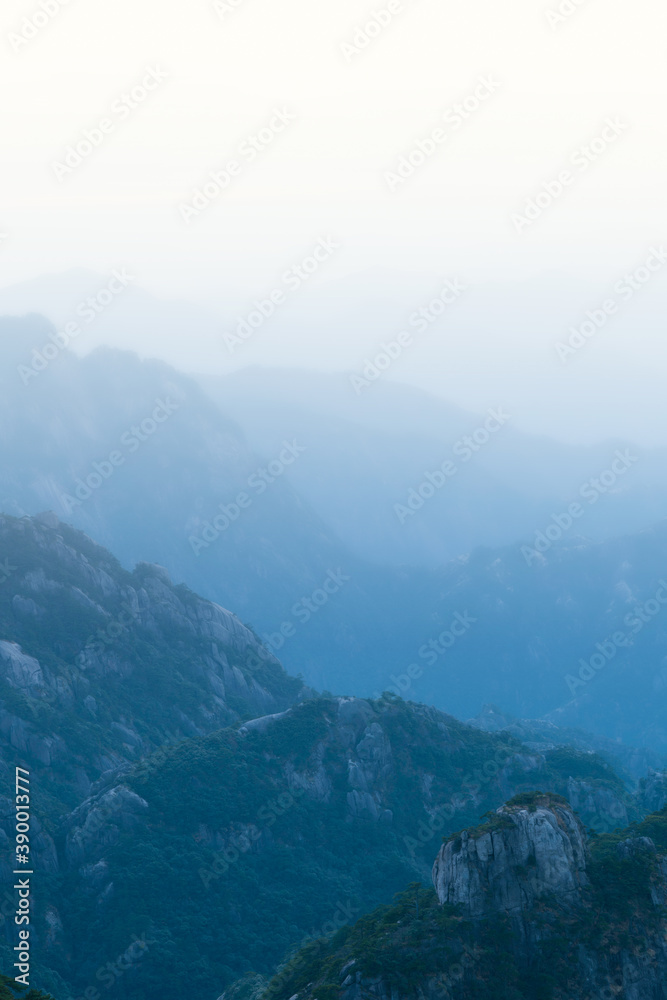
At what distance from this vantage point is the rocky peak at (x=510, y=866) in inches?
2522

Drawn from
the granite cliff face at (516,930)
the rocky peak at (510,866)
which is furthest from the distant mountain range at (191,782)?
the rocky peak at (510,866)

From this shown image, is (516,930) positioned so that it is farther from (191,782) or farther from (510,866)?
(191,782)

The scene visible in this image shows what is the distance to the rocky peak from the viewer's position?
64062 mm

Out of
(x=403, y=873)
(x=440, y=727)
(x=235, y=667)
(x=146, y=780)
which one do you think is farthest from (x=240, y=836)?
(x=235, y=667)

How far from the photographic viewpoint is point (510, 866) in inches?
2544

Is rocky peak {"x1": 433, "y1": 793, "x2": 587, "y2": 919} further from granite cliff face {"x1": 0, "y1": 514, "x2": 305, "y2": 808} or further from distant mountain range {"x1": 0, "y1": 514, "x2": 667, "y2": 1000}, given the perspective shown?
granite cliff face {"x1": 0, "y1": 514, "x2": 305, "y2": 808}

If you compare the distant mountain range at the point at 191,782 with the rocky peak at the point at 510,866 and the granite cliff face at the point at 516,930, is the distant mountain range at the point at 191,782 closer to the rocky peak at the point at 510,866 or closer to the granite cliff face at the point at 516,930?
the granite cliff face at the point at 516,930

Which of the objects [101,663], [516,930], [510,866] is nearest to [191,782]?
[101,663]

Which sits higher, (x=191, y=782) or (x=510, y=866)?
(x=510, y=866)

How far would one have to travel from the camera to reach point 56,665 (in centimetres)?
12594

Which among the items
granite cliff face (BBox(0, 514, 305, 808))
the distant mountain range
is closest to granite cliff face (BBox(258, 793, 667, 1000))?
the distant mountain range

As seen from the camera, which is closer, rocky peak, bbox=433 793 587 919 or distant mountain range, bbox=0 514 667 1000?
rocky peak, bbox=433 793 587 919

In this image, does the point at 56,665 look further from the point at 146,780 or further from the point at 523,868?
the point at 523,868

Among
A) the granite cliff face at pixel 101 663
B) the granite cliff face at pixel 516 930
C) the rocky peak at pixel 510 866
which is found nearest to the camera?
the granite cliff face at pixel 516 930
